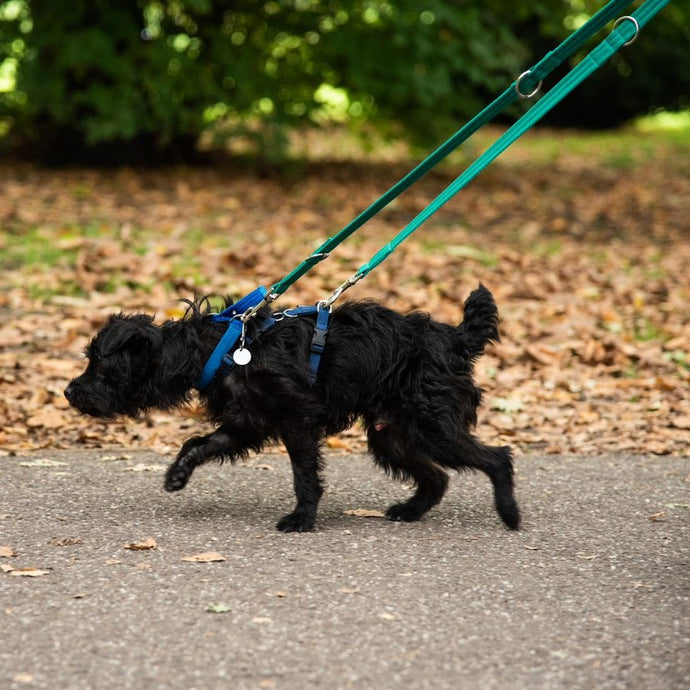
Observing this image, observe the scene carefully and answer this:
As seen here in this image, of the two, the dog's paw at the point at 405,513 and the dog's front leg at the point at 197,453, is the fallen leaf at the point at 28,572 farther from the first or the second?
the dog's paw at the point at 405,513

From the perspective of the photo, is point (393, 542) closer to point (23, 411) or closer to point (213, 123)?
point (23, 411)

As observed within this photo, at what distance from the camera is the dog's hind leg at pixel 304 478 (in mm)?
5125

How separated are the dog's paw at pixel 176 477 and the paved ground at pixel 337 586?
0.18 metres

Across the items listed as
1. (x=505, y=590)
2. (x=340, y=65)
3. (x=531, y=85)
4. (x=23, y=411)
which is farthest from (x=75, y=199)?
(x=505, y=590)

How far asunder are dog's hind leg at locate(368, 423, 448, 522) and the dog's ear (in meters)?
1.11

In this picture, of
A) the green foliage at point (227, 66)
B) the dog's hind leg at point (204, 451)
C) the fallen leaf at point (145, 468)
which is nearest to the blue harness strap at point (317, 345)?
the dog's hind leg at point (204, 451)

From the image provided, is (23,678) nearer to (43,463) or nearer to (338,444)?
(43,463)

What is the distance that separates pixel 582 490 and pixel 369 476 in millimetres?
1167

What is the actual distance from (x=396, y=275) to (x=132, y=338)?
227 inches

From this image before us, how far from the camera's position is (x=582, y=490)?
5957 millimetres

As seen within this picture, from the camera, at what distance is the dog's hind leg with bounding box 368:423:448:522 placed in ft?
17.7

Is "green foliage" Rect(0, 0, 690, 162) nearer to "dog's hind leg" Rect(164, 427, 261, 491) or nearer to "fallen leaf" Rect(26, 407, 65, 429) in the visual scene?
"fallen leaf" Rect(26, 407, 65, 429)

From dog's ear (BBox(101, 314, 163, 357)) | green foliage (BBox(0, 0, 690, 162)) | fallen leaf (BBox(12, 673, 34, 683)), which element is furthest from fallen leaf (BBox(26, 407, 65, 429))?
green foliage (BBox(0, 0, 690, 162))

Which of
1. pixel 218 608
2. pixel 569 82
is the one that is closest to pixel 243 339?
pixel 218 608
